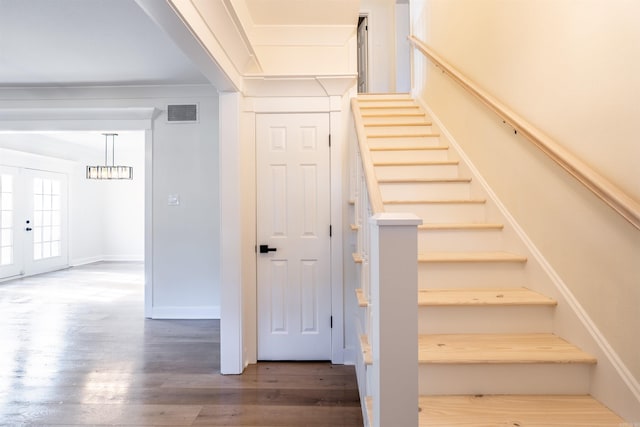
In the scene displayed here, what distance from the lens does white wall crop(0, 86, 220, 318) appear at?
4059 millimetres

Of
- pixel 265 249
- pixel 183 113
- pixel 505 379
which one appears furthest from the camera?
pixel 183 113

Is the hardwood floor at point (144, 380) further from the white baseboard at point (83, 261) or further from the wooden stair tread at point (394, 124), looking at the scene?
the white baseboard at point (83, 261)

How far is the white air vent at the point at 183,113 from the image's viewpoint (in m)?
4.04

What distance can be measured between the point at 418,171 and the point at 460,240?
78 cm

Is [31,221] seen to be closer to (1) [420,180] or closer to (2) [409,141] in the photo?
(2) [409,141]

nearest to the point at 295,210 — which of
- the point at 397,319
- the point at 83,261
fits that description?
the point at 397,319

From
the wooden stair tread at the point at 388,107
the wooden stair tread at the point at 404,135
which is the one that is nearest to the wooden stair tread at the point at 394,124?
the wooden stair tread at the point at 404,135

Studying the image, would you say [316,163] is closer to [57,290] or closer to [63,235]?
[57,290]

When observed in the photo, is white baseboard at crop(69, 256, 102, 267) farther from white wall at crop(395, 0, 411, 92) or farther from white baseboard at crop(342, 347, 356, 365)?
white wall at crop(395, 0, 411, 92)

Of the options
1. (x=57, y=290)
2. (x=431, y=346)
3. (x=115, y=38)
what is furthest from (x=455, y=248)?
(x=57, y=290)

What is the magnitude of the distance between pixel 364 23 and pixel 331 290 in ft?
16.3

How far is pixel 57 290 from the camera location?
539 cm

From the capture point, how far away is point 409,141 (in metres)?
3.19

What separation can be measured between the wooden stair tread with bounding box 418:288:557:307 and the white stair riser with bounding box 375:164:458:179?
1.12 m
